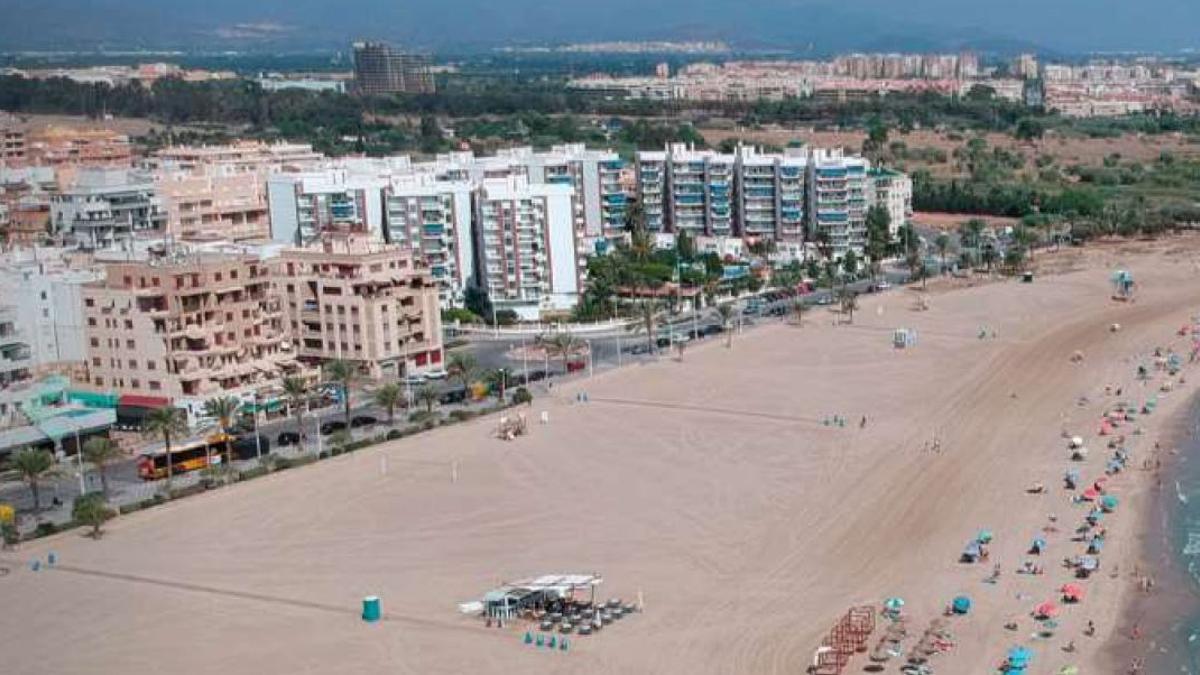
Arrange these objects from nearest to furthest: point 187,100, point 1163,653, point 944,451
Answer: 1. point 1163,653
2. point 944,451
3. point 187,100

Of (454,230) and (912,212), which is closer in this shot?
(454,230)

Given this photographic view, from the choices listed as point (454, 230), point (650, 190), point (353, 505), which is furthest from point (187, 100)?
point (353, 505)

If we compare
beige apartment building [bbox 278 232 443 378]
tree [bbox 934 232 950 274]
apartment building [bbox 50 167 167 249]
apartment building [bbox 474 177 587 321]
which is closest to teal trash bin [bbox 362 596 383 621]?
beige apartment building [bbox 278 232 443 378]

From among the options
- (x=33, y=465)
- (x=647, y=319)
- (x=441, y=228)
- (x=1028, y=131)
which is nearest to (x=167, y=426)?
(x=33, y=465)

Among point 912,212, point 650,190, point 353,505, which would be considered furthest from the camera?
point 912,212

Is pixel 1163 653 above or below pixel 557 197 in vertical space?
below

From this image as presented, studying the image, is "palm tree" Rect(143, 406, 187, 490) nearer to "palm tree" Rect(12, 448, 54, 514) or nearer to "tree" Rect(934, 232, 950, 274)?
"palm tree" Rect(12, 448, 54, 514)

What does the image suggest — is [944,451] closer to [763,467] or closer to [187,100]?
[763,467]
